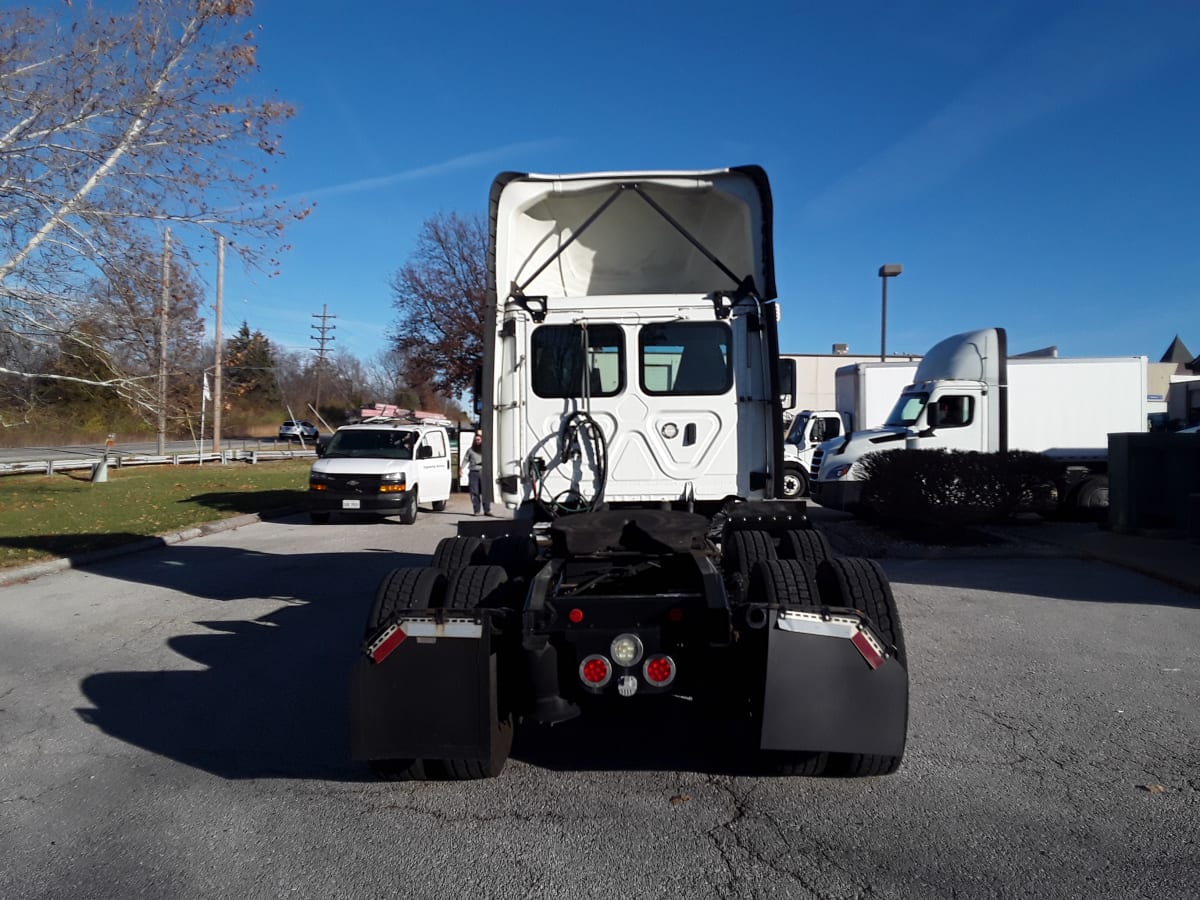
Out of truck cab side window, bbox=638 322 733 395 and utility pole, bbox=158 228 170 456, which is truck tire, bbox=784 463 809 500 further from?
truck cab side window, bbox=638 322 733 395

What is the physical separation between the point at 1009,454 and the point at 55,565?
13.5m

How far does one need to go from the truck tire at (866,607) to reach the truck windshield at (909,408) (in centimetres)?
1343

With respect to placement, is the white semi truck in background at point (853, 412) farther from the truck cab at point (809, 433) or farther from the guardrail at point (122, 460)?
the guardrail at point (122, 460)

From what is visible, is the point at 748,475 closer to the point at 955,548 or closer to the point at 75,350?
the point at 955,548

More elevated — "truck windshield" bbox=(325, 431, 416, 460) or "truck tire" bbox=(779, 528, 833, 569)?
"truck windshield" bbox=(325, 431, 416, 460)

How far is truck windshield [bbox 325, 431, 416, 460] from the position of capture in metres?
19.5

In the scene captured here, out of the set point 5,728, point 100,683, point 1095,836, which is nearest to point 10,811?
point 5,728

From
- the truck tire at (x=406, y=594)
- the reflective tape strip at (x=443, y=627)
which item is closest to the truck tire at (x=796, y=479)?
the truck tire at (x=406, y=594)

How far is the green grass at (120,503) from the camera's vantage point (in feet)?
46.9

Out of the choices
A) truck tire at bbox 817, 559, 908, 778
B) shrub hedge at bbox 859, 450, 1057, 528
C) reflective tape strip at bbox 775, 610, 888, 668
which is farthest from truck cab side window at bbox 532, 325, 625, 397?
shrub hedge at bbox 859, 450, 1057, 528

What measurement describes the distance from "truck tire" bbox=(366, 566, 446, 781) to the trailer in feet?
0.05

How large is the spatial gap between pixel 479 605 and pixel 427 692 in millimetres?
665

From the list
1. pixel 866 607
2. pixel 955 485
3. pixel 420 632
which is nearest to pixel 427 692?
pixel 420 632

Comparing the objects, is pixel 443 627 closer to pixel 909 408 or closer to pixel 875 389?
pixel 909 408
